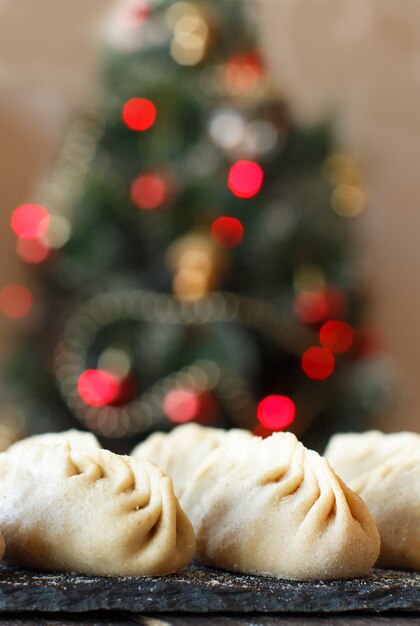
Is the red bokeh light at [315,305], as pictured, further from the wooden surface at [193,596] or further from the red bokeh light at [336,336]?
the wooden surface at [193,596]

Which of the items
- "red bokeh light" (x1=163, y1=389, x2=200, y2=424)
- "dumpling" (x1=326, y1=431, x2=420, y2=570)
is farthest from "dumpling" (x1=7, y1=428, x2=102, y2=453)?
"red bokeh light" (x1=163, y1=389, x2=200, y2=424)

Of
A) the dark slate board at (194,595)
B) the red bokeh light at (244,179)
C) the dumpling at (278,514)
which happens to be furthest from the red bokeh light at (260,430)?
the dark slate board at (194,595)

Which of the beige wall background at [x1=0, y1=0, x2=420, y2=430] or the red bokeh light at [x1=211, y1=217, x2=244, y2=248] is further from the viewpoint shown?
the beige wall background at [x1=0, y1=0, x2=420, y2=430]

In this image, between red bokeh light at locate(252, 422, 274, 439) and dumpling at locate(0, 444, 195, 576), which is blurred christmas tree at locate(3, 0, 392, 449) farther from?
dumpling at locate(0, 444, 195, 576)

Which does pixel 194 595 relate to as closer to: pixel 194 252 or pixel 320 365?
pixel 194 252

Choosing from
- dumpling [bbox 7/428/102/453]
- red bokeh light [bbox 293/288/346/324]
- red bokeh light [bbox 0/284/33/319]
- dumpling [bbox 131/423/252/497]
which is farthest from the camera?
red bokeh light [bbox 0/284/33/319]

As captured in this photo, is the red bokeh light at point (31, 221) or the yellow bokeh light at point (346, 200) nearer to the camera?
the red bokeh light at point (31, 221)
